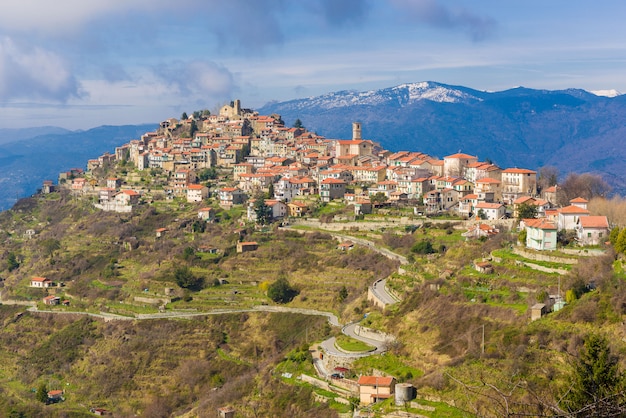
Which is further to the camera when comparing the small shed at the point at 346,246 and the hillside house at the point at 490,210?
the small shed at the point at 346,246

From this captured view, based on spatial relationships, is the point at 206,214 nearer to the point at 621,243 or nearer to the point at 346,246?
the point at 346,246

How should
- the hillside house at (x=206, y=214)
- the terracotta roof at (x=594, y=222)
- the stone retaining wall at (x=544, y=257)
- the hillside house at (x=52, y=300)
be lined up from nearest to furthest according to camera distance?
the stone retaining wall at (x=544, y=257), the terracotta roof at (x=594, y=222), the hillside house at (x=52, y=300), the hillside house at (x=206, y=214)

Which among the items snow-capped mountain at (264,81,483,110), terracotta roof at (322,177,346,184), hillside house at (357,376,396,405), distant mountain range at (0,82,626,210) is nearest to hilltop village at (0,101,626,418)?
hillside house at (357,376,396,405)

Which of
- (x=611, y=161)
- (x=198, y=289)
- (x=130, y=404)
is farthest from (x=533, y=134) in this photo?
(x=130, y=404)

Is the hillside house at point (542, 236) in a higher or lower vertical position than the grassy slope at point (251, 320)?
higher

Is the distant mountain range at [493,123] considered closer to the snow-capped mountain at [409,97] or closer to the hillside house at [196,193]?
the snow-capped mountain at [409,97]

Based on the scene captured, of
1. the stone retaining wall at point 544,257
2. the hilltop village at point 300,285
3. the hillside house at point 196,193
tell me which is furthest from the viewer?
the hillside house at point 196,193

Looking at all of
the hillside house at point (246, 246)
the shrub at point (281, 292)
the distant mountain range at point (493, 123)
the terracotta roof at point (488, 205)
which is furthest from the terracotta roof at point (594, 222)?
the distant mountain range at point (493, 123)

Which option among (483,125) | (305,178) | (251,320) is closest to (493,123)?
(483,125)
